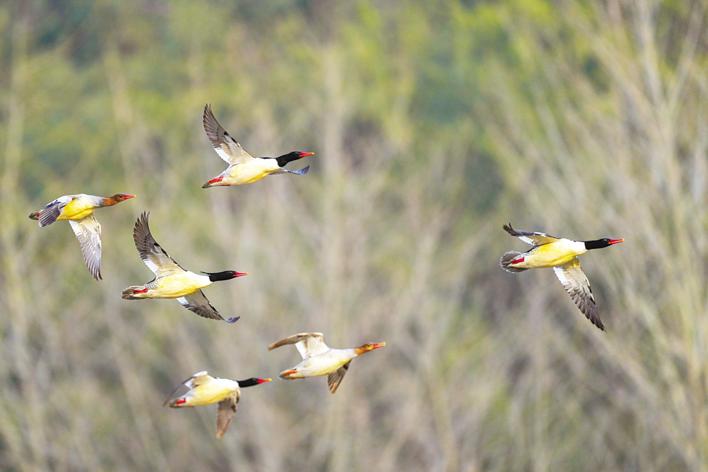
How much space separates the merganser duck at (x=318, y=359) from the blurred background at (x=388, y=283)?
8.17 metres

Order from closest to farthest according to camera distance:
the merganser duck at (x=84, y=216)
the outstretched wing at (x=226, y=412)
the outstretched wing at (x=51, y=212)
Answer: the outstretched wing at (x=51, y=212)
the merganser duck at (x=84, y=216)
the outstretched wing at (x=226, y=412)

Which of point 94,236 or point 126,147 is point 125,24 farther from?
point 94,236

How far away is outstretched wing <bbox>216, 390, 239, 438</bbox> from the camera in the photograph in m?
6.68

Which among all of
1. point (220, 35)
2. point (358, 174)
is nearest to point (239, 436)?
point (358, 174)

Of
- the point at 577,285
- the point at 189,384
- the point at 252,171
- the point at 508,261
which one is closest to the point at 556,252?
the point at 508,261

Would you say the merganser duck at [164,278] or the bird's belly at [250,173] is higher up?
the bird's belly at [250,173]

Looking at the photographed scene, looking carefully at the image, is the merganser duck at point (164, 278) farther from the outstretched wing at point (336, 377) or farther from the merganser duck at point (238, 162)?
the outstretched wing at point (336, 377)

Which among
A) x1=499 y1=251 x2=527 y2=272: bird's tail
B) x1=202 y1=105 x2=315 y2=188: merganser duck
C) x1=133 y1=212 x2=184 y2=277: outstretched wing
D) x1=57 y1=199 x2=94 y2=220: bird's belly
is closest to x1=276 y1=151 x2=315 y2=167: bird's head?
x1=202 y1=105 x2=315 y2=188: merganser duck

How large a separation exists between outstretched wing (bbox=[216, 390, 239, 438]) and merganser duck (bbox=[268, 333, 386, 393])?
357 mm

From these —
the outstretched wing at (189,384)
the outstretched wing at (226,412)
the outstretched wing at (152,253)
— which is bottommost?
Answer: the outstretched wing at (226,412)

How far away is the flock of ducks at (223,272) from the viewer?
655 centimetres

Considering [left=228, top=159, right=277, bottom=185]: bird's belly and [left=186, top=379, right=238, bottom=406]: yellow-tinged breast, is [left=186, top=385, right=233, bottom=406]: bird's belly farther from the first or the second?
[left=228, top=159, right=277, bottom=185]: bird's belly

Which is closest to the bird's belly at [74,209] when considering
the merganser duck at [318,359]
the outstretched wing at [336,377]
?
the merganser duck at [318,359]

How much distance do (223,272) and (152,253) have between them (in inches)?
18.6
